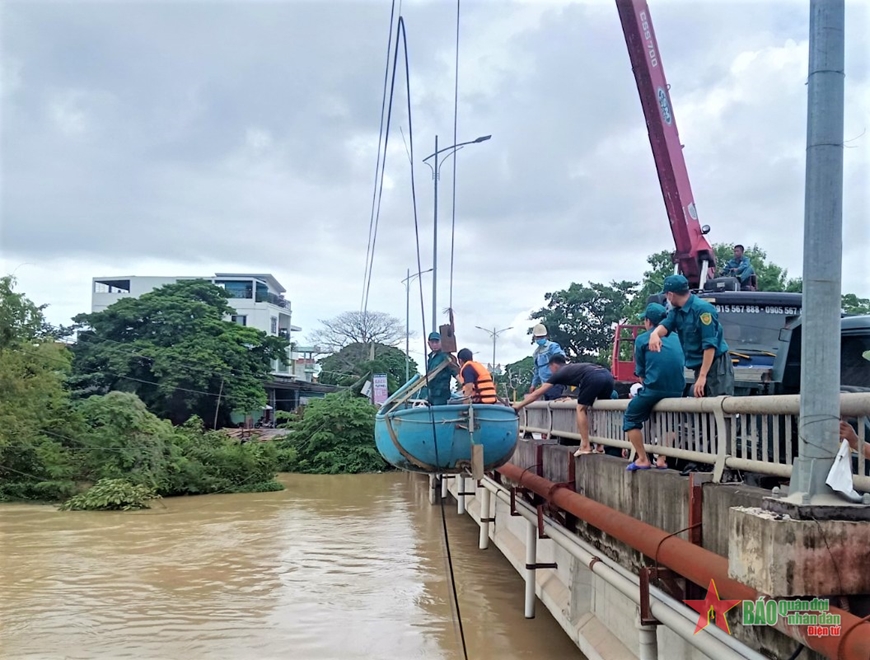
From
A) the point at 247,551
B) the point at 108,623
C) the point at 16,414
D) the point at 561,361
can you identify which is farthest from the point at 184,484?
the point at 561,361

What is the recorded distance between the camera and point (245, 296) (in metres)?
61.7

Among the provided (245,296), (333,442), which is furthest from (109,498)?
(245,296)

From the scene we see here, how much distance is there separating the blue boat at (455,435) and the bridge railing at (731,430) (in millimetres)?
1277

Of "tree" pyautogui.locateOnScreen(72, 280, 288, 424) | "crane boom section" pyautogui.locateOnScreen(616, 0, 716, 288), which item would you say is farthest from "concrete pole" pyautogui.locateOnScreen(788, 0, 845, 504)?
"tree" pyautogui.locateOnScreen(72, 280, 288, 424)

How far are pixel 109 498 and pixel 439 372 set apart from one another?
15.5m

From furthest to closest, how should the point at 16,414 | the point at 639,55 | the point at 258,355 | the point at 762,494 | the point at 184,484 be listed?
the point at 258,355 → the point at 184,484 → the point at 16,414 → the point at 639,55 → the point at 762,494

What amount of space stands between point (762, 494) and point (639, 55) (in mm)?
9518

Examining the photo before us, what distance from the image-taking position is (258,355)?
43.1 m

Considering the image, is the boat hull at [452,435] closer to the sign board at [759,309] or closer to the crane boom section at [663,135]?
the sign board at [759,309]

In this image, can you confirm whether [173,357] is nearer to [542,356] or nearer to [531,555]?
A: [542,356]

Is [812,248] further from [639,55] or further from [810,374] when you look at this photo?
[639,55]

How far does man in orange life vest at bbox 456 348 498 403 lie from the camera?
29.7 feet

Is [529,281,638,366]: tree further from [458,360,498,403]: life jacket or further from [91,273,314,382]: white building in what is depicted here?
[458,360,498,403]: life jacket

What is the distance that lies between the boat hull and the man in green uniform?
2981mm
